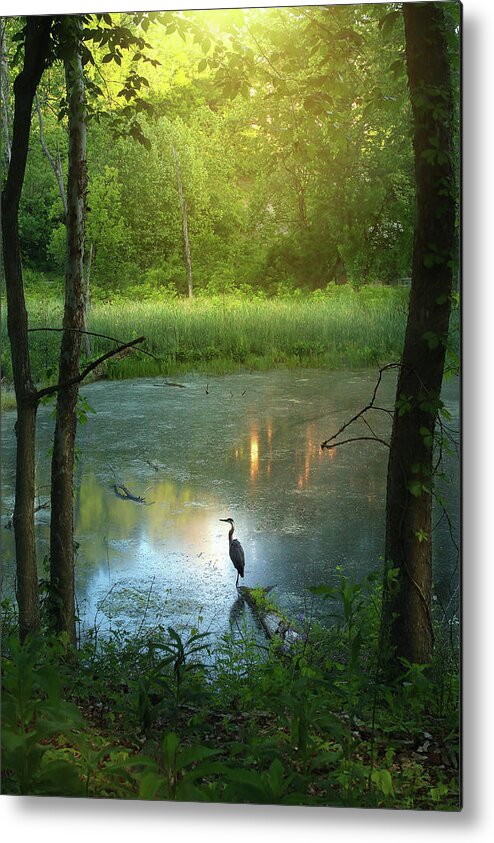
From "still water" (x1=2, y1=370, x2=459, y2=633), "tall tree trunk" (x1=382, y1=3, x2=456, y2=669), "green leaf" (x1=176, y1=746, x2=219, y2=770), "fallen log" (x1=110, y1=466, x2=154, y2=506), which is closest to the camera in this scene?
"green leaf" (x1=176, y1=746, x2=219, y2=770)

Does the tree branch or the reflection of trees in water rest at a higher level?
the tree branch

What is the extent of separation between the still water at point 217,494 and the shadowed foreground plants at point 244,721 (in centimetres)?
11

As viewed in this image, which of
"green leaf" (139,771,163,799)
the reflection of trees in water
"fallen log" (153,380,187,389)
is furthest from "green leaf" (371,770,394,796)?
"fallen log" (153,380,187,389)

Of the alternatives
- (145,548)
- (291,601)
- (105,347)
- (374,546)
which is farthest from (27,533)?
(374,546)

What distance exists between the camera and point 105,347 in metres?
3.43

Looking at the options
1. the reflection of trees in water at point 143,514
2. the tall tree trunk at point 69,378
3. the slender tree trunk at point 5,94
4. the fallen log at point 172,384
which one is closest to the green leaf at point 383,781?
the reflection of trees in water at point 143,514

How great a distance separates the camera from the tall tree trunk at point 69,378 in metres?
3.40

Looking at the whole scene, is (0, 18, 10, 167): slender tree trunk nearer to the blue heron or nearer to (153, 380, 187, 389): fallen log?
(153, 380, 187, 389): fallen log

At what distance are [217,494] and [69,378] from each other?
671 mm

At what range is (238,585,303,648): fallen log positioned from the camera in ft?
10.6

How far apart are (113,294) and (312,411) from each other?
0.81m

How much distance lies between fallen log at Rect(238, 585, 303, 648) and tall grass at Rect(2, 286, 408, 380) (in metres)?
0.78

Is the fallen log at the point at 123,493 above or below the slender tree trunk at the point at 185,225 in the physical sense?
below

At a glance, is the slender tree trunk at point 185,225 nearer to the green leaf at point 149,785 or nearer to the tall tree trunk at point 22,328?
the tall tree trunk at point 22,328
